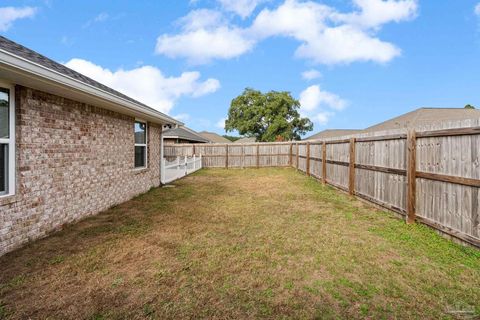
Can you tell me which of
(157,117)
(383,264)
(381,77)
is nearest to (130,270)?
(383,264)

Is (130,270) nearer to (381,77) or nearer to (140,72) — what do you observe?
(381,77)

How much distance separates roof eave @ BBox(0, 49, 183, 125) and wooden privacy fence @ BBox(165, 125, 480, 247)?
6176 millimetres

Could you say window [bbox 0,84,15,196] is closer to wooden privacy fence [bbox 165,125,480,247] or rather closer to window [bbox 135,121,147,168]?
window [bbox 135,121,147,168]

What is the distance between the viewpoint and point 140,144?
27.7 ft

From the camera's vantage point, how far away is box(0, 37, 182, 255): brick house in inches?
150

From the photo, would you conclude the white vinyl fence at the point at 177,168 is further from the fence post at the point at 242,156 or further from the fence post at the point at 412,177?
the fence post at the point at 412,177

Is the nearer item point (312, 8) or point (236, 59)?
point (312, 8)

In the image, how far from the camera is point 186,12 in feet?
48.5

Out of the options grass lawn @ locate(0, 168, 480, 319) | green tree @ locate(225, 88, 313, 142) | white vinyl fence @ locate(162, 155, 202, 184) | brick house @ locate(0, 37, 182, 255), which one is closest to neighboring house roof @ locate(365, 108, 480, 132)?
grass lawn @ locate(0, 168, 480, 319)

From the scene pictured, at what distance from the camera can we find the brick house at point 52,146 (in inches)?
150

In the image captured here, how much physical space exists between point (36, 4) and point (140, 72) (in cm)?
1826

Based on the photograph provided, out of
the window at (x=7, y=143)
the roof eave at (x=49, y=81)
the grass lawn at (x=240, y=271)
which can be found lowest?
the grass lawn at (x=240, y=271)

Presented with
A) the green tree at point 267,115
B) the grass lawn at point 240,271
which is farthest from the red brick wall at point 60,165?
the green tree at point 267,115

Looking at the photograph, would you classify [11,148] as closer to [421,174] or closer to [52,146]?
[52,146]
